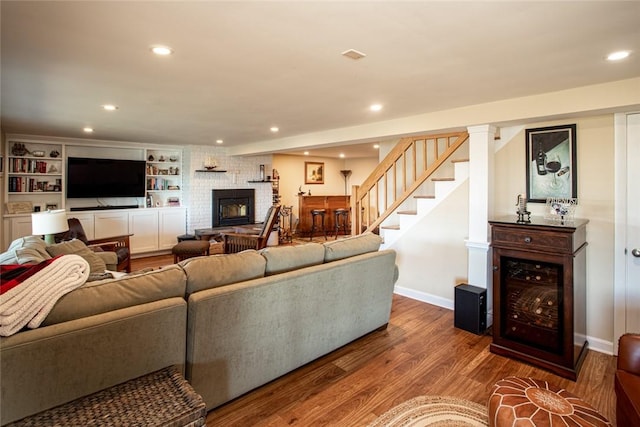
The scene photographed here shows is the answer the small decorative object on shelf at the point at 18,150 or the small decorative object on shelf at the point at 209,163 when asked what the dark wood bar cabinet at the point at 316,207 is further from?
the small decorative object on shelf at the point at 18,150

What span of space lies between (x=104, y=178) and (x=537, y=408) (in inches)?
280

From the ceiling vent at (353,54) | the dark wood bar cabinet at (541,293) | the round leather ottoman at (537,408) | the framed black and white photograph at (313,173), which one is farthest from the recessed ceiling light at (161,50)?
the framed black and white photograph at (313,173)

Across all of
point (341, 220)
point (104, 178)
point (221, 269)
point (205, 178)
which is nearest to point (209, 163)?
point (205, 178)

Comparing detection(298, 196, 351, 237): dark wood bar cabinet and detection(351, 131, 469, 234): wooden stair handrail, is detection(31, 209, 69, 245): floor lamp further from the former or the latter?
detection(298, 196, 351, 237): dark wood bar cabinet

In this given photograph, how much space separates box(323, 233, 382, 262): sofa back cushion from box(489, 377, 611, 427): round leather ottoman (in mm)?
1451

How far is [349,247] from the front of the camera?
2.97 metres

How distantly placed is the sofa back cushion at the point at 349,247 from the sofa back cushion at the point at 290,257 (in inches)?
3.4

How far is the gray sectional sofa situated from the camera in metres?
1.46

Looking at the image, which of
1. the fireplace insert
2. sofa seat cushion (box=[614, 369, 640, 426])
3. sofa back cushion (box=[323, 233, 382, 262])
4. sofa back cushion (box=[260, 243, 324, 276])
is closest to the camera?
sofa seat cushion (box=[614, 369, 640, 426])

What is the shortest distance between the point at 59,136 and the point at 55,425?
598 cm

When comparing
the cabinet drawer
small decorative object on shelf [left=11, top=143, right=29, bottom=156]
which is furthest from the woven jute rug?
small decorative object on shelf [left=11, top=143, right=29, bottom=156]

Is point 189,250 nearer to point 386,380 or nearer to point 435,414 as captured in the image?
point 386,380

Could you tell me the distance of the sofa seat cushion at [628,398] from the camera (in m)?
1.49

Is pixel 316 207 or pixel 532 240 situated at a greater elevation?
pixel 316 207
